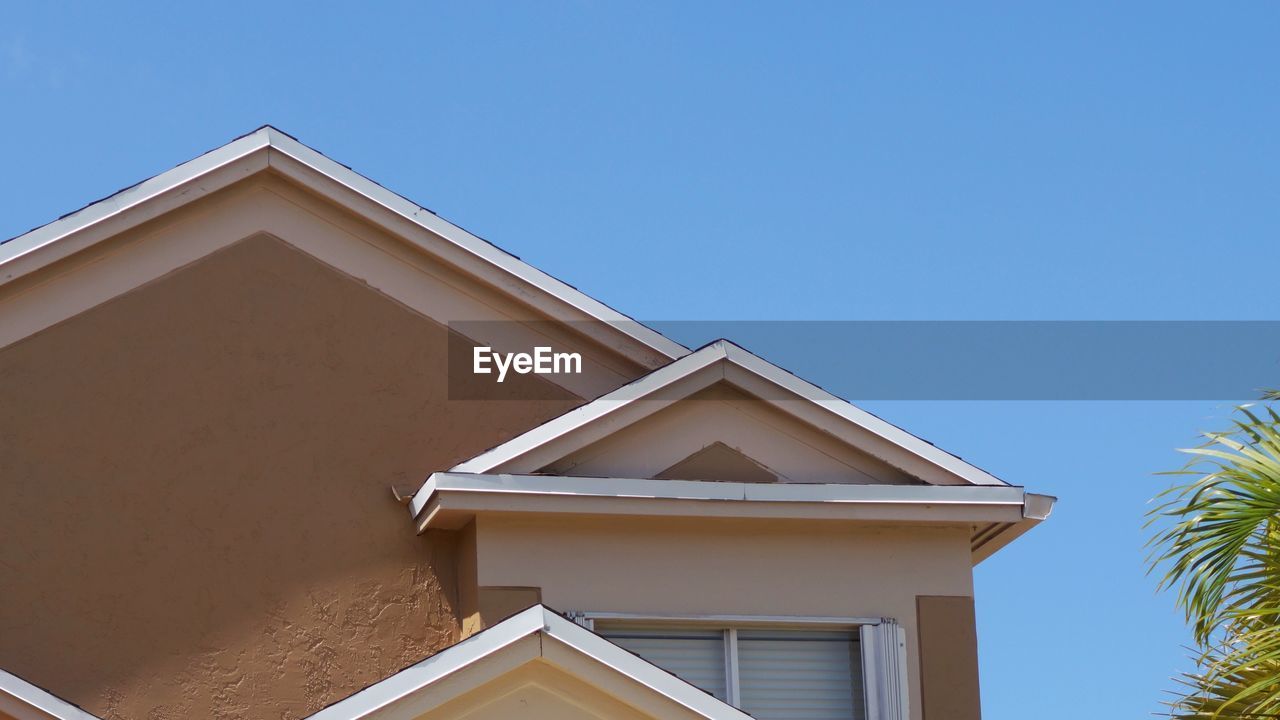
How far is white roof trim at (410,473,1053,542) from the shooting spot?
11961 mm

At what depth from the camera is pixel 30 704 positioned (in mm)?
10203

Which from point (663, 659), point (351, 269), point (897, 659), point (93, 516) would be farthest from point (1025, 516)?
point (93, 516)

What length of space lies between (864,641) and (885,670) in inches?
9.5

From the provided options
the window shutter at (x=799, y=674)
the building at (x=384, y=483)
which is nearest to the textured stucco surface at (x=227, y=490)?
the building at (x=384, y=483)

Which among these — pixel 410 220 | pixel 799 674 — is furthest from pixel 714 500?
pixel 410 220

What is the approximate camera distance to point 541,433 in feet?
40.2

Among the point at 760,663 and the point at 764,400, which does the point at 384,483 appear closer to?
the point at 764,400

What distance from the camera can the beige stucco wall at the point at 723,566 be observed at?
478 inches

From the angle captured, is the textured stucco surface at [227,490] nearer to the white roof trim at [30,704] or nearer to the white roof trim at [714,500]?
the white roof trim at [714,500]

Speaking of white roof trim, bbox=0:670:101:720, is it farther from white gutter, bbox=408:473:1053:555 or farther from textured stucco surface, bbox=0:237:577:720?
white gutter, bbox=408:473:1053:555

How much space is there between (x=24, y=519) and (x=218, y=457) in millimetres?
1248

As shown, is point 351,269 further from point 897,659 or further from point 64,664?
point 897,659

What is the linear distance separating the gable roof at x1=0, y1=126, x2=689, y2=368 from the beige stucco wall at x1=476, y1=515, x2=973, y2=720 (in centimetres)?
149

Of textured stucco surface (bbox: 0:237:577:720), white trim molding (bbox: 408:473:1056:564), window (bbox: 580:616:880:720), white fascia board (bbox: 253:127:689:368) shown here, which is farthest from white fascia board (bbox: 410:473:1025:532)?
white fascia board (bbox: 253:127:689:368)
